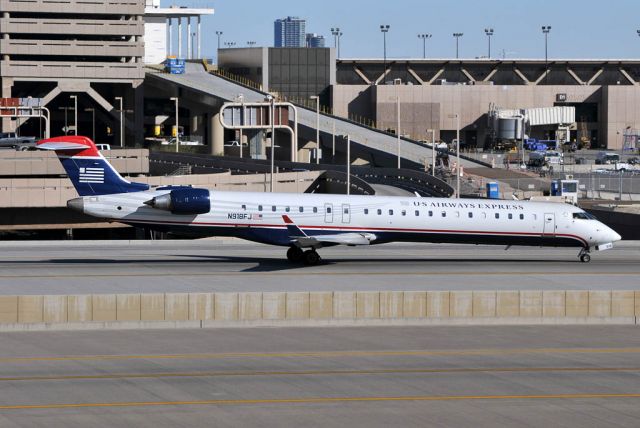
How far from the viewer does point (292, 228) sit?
43.5 metres

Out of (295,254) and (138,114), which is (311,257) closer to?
(295,254)

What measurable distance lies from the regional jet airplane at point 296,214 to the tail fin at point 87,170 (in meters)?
0.04

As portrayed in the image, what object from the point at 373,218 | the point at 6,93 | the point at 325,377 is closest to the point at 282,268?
the point at 373,218

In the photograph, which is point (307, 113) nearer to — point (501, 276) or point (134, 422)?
point (501, 276)

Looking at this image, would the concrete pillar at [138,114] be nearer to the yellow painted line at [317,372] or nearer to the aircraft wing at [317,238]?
the aircraft wing at [317,238]

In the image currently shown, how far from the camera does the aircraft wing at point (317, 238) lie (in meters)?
43.6

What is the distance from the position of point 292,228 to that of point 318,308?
776 centimetres

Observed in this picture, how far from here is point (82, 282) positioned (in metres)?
40.5

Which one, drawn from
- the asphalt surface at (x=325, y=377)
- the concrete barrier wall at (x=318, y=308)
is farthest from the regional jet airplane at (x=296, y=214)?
the asphalt surface at (x=325, y=377)

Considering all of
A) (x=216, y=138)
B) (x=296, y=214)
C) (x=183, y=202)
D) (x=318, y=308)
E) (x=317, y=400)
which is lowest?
(x=317, y=400)

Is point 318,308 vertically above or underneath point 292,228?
underneath

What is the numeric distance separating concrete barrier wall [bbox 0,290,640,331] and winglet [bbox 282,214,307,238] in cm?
756

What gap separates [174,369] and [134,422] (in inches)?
210

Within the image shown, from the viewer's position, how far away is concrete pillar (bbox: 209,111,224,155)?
130250 mm
